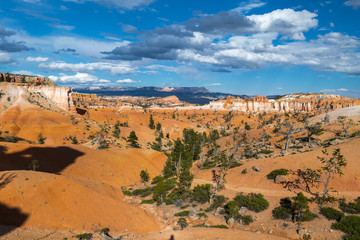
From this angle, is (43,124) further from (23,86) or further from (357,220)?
(357,220)

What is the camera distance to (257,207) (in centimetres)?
3231

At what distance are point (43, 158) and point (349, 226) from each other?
57.5 metres

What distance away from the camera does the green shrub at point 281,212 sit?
29.2 metres

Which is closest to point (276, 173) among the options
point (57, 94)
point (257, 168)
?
point (257, 168)

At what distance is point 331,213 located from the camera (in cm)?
2761

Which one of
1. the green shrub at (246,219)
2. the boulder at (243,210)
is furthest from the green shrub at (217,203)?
the green shrub at (246,219)

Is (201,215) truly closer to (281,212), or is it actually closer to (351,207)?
(281,212)

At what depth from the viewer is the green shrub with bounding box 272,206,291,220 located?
29234mm

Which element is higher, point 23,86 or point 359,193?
point 23,86

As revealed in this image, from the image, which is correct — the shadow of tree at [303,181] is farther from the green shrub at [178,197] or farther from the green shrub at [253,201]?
the green shrub at [178,197]

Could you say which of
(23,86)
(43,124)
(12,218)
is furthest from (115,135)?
(12,218)

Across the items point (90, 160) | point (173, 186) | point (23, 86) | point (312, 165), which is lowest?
point (173, 186)

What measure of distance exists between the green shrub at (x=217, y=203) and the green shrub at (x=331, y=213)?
48.6 feet

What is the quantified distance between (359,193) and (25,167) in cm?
6109
